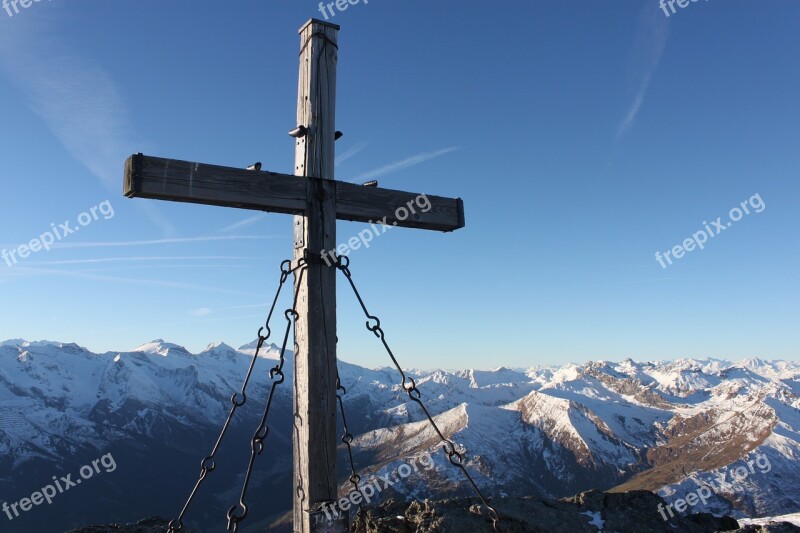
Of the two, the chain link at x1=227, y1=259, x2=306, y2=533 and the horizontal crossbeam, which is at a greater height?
the horizontal crossbeam

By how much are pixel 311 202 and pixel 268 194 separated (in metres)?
0.50

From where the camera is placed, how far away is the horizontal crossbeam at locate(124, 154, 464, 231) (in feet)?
18.1

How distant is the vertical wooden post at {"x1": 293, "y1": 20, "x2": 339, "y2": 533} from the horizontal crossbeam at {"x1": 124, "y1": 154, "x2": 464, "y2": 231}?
25 centimetres

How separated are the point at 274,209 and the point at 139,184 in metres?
1.43

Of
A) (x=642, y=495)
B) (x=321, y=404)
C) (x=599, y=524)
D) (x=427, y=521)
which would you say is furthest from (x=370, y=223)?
(x=642, y=495)

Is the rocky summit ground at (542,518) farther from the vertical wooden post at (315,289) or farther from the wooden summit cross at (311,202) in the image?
the wooden summit cross at (311,202)

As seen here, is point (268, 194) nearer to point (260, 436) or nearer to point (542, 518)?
point (260, 436)

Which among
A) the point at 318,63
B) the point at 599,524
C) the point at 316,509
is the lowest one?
the point at 599,524

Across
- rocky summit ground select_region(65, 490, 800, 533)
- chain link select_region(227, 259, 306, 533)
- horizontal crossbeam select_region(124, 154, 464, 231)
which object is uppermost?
horizontal crossbeam select_region(124, 154, 464, 231)

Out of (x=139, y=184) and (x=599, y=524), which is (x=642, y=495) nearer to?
(x=599, y=524)

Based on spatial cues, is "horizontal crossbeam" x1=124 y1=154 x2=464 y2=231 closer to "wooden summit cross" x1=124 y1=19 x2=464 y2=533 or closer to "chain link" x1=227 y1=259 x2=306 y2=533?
"wooden summit cross" x1=124 y1=19 x2=464 y2=533

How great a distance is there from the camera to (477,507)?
12.0 meters

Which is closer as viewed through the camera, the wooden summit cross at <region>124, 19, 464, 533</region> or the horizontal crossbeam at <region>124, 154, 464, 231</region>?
the horizontal crossbeam at <region>124, 154, 464, 231</region>

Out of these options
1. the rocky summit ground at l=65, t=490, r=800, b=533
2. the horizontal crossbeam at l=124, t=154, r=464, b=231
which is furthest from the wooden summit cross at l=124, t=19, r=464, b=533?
the rocky summit ground at l=65, t=490, r=800, b=533
